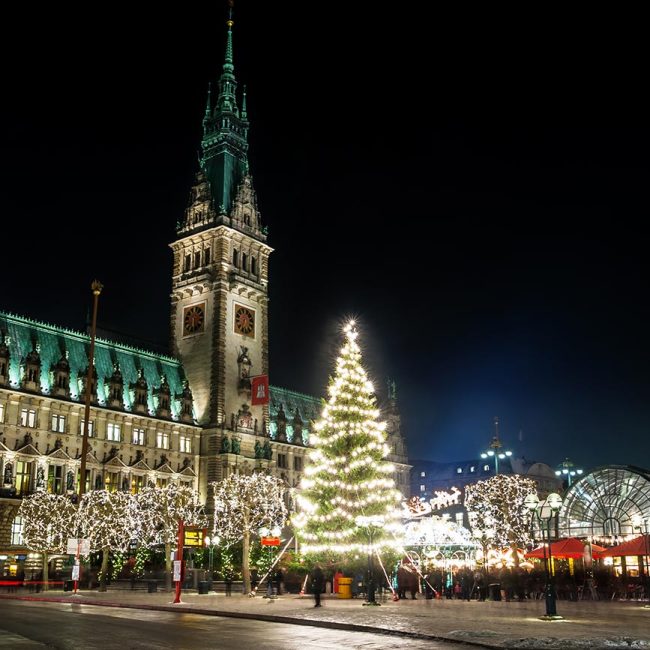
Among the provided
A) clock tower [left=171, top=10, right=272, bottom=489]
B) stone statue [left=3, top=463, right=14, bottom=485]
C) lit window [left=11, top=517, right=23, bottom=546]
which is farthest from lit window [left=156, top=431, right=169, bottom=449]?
lit window [left=11, top=517, right=23, bottom=546]

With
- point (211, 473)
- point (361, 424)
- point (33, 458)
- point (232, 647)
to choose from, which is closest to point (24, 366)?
point (33, 458)

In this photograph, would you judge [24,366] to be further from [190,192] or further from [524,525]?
[524,525]

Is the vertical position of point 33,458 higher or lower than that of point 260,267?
lower

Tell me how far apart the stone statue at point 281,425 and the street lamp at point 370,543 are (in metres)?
65.4

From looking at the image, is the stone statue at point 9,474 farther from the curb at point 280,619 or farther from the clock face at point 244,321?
the clock face at point 244,321

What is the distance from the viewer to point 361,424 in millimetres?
47562

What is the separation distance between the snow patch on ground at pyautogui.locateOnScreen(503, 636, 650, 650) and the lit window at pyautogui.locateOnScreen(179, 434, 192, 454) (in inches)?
2948

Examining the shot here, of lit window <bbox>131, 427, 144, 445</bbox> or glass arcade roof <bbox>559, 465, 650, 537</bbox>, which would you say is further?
lit window <bbox>131, 427, 144, 445</bbox>

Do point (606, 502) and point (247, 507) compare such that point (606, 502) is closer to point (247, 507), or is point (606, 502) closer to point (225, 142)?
point (247, 507)

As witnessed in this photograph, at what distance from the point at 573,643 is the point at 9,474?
213 feet

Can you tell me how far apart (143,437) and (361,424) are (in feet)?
161

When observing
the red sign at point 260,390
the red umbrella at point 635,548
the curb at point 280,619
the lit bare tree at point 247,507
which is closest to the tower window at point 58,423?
the lit bare tree at point 247,507

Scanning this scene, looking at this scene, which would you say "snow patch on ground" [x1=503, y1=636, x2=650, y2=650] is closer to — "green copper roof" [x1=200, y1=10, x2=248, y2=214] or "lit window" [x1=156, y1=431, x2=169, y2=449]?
"lit window" [x1=156, y1=431, x2=169, y2=449]

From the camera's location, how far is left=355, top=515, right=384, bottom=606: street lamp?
38.5 meters
